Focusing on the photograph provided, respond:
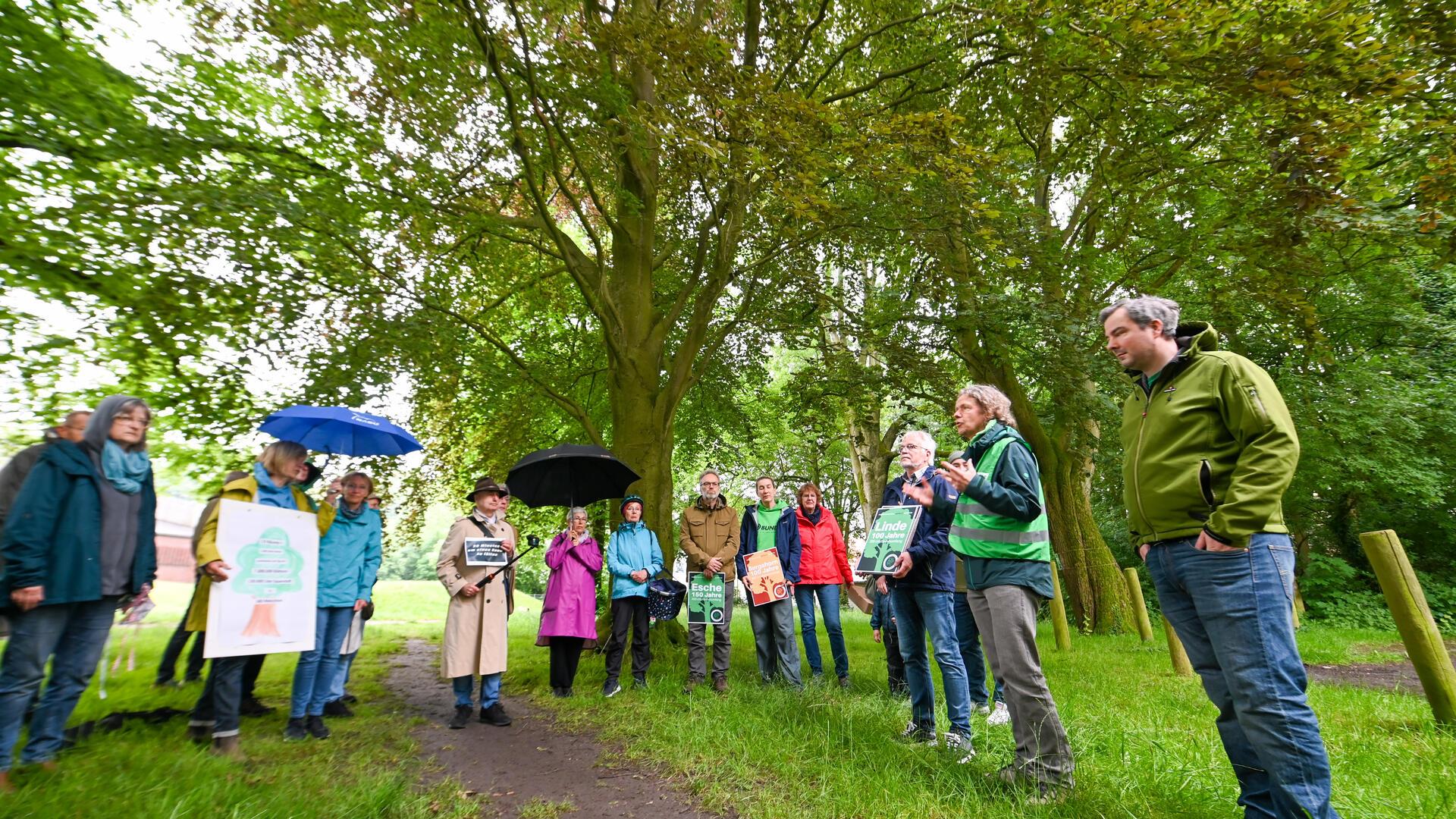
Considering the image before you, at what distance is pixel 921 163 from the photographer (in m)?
6.68

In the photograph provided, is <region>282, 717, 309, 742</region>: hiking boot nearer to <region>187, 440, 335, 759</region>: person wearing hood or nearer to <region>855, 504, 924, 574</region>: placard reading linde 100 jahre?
<region>187, 440, 335, 759</region>: person wearing hood

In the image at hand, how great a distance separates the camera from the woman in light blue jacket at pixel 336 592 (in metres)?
5.23

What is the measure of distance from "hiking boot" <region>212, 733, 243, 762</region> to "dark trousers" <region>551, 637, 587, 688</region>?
294 centimetres

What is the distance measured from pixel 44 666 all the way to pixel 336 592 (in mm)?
1953

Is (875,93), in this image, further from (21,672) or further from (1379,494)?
(1379,494)

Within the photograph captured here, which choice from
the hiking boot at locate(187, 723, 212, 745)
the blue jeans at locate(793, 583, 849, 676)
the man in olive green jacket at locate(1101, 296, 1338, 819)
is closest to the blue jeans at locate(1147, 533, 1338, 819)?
the man in olive green jacket at locate(1101, 296, 1338, 819)

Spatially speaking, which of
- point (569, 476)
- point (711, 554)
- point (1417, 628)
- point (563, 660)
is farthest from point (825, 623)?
point (1417, 628)

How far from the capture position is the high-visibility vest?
3.73 meters

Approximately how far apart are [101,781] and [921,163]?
7527 mm

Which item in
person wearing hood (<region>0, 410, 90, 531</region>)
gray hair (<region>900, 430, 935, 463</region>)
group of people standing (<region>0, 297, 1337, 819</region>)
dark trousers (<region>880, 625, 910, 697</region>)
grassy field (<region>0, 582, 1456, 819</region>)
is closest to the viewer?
group of people standing (<region>0, 297, 1337, 819</region>)

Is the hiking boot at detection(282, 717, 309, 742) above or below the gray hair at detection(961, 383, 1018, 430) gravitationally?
below

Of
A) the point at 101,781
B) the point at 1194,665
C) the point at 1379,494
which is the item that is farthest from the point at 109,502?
the point at 1379,494

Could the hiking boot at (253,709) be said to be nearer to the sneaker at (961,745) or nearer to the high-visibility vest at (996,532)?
the sneaker at (961,745)

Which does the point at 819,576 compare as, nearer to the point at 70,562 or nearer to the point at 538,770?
the point at 538,770
